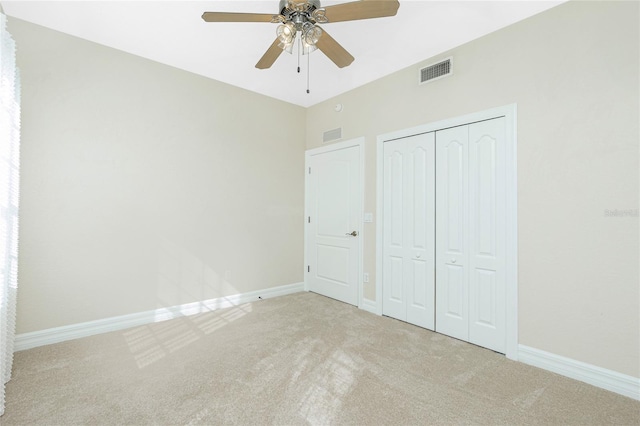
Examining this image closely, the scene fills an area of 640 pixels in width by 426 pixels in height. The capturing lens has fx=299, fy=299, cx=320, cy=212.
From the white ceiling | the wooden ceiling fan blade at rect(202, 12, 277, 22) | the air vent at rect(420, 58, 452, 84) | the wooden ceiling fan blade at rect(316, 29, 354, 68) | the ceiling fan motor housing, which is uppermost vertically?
the white ceiling

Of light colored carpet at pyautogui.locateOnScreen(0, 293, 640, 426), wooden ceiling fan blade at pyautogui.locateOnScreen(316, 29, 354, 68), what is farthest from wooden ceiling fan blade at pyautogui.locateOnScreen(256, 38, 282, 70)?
light colored carpet at pyautogui.locateOnScreen(0, 293, 640, 426)

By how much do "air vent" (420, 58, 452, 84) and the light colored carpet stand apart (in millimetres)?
2653

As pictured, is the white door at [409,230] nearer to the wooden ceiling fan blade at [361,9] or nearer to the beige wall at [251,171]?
the beige wall at [251,171]

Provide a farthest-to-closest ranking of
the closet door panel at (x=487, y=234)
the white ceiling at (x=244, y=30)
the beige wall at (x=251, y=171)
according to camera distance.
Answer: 1. the closet door panel at (x=487, y=234)
2. the white ceiling at (x=244, y=30)
3. the beige wall at (x=251, y=171)

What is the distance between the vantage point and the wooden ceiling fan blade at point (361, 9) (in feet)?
5.80

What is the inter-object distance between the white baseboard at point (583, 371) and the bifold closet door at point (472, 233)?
0.70ft

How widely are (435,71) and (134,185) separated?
3420 mm

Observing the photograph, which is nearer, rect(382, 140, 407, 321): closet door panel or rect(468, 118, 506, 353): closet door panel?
rect(468, 118, 506, 353): closet door panel

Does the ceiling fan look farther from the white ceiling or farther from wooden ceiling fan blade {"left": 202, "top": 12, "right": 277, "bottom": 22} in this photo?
the white ceiling

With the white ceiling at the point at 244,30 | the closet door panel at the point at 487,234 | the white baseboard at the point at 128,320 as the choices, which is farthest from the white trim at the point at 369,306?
the white ceiling at the point at 244,30

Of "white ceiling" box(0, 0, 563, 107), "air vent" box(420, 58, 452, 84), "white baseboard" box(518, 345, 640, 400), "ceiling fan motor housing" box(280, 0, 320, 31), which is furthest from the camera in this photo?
"air vent" box(420, 58, 452, 84)

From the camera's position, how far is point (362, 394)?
2.03 m

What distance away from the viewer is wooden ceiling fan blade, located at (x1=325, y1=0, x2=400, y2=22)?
5.80ft

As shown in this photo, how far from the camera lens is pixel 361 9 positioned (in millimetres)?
1846
